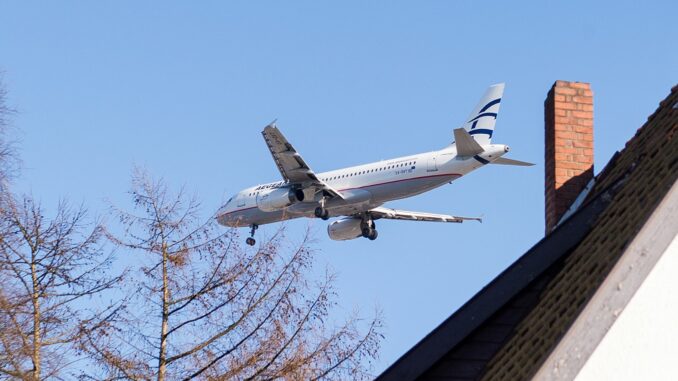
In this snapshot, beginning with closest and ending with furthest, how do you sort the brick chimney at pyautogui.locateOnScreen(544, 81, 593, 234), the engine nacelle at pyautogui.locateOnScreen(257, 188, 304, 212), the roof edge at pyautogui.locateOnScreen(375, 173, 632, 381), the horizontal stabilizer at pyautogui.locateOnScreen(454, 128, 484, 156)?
the roof edge at pyautogui.locateOnScreen(375, 173, 632, 381) < the brick chimney at pyautogui.locateOnScreen(544, 81, 593, 234) < the horizontal stabilizer at pyautogui.locateOnScreen(454, 128, 484, 156) < the engine nacelle at pyautogui.locateOnScreen(257, 188, 304, 212)

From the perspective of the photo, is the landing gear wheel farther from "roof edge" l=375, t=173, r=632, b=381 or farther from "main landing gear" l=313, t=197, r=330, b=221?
"roof edge" l=375, t=173, r=632, b=381

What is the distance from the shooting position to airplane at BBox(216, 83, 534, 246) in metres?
34.6

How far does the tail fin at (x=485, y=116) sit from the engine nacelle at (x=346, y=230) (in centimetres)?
629

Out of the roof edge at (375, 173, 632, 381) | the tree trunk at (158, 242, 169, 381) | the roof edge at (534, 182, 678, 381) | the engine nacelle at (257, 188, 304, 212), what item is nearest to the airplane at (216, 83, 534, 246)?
the engine nacelle at (257, 188, 304, 212)

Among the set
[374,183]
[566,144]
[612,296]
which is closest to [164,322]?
[566,144]

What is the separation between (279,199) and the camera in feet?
121

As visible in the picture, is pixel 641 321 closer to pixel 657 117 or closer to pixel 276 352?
pixel 657 117

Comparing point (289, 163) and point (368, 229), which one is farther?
point (368, 229)

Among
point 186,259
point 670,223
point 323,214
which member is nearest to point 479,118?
point 323,214

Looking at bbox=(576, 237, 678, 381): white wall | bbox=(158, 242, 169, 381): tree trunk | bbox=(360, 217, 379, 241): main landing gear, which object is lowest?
bbox=(576, 237, 678, 381): white wall

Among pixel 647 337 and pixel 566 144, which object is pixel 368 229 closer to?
pixel 566 144

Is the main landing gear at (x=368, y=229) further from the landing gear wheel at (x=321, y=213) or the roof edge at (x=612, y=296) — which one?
the roof edge at (x=612, y=296)

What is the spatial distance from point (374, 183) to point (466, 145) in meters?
3.84

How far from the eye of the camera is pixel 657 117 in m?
6.68
